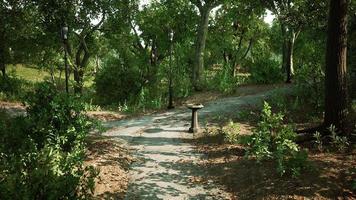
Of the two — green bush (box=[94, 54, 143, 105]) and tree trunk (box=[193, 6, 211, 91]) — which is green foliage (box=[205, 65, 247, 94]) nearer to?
tree trunk (box=[193, 6, 211, 91])

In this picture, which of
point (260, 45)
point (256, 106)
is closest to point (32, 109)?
point (256, 106)

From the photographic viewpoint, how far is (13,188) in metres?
5.31

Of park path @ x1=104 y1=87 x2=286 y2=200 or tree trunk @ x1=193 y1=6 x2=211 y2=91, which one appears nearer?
park path @ x1=104 y1=87 x2=286 y2=200

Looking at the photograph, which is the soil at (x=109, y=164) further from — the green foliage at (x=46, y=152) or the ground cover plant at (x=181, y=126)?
the green foliage at (x=46, y=152)

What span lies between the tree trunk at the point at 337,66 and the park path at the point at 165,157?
3.77m

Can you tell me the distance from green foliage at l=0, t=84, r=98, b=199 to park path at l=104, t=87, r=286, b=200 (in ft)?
4.80

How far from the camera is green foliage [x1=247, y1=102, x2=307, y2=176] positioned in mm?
8328

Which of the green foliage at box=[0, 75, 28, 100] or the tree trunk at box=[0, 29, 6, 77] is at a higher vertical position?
the tree trunk at box=[0, 29, 6, 77]

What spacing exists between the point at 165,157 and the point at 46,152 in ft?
15.5

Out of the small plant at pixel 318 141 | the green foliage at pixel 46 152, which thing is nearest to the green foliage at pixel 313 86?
the small plant at pixel 318 141

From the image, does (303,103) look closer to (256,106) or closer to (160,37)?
(256,106)

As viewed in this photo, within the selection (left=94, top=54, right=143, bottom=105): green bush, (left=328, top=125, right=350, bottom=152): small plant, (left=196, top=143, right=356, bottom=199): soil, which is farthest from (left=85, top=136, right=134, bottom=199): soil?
(left=94, top=54, right=143, bottom=105): green bush

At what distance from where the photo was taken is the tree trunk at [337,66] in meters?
9.72

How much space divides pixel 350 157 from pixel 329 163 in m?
0.60
